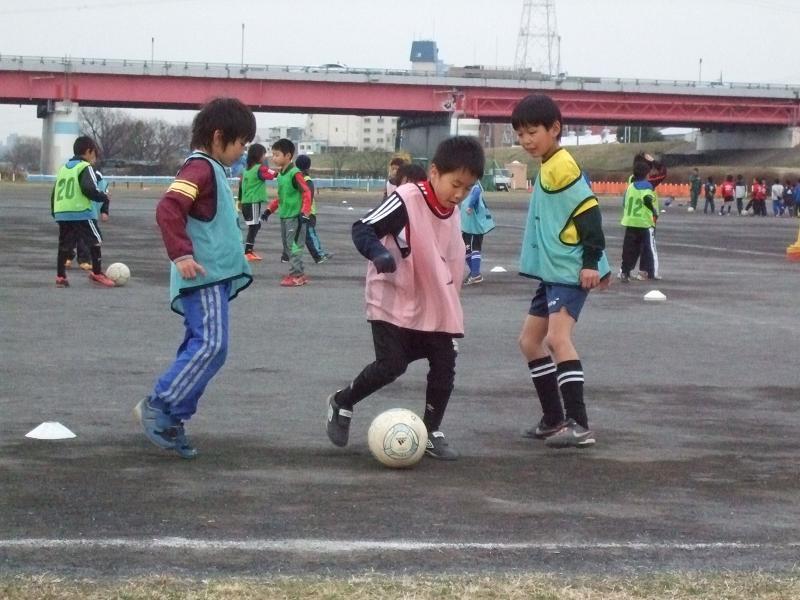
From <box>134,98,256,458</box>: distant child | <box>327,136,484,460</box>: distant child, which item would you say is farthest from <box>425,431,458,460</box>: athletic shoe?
<box>134,98,256,458</box>: distant child

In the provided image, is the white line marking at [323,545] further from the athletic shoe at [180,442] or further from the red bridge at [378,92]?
the red bridge at [378,92]

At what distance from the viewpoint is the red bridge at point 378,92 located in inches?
3708

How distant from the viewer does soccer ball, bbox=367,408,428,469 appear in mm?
6984

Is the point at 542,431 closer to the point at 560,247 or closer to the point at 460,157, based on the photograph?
the point at 560,247

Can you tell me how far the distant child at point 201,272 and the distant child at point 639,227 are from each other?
1383 cm

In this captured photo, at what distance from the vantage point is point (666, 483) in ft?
22.2

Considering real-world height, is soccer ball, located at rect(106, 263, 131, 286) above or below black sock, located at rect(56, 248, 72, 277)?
below

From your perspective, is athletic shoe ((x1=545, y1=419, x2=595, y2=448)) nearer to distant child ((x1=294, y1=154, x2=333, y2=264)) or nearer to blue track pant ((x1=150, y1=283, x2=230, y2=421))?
blue track pant ((x1=150, y1=283, x2=230, y2=421))

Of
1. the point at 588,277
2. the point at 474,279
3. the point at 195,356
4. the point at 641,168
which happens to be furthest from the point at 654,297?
the point at 195,356

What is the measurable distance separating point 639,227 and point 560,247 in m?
13.3

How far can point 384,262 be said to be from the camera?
22.4 feet

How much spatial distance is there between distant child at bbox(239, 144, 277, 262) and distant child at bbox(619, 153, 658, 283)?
5997mm

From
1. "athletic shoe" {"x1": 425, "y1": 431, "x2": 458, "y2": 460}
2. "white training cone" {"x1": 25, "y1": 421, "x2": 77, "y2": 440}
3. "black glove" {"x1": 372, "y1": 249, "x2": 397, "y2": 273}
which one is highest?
"black glove" {"x1": 372, "y1": 249, "x2": 397, "y2": 273}

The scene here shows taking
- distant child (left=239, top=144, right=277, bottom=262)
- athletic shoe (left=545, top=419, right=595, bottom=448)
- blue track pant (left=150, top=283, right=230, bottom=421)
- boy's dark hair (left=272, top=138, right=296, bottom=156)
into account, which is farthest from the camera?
distant child (left=239, top=144, right=277, bottom=262)
